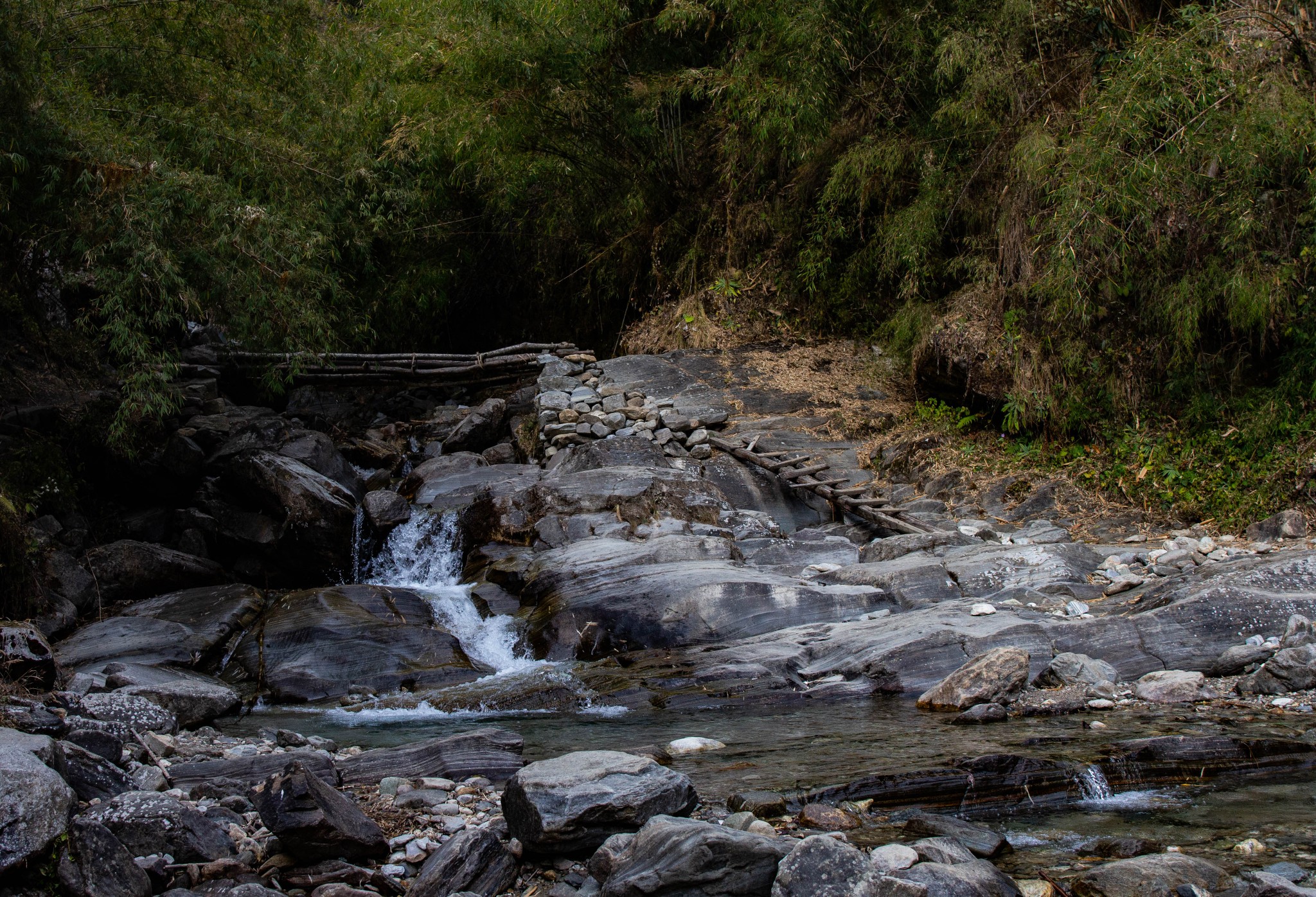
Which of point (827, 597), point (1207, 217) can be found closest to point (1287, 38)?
point (1207, 217)

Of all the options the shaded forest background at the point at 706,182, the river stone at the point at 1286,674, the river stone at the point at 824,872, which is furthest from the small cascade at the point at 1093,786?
the shaded forest background at the point at 706,182

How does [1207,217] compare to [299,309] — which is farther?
[299,309]

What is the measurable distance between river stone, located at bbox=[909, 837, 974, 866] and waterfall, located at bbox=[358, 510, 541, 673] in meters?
5.09

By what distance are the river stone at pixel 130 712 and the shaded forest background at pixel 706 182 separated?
3734mm

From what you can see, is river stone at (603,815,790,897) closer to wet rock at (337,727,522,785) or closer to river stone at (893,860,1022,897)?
river stone at (893,860,1022,897)

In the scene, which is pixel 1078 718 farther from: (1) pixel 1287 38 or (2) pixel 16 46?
(2) pixel 16 46

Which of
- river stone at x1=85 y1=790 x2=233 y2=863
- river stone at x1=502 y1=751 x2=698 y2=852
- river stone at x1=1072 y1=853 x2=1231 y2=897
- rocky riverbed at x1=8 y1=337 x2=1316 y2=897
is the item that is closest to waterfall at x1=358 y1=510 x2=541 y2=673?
rocky riverbed at x1=8 y1=337 x2=1316 y2=897

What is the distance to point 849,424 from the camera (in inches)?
431

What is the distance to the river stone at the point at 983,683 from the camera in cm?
506

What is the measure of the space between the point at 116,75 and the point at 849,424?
8.38 meters

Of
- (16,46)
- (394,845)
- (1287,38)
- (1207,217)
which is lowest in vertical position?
(394,845)

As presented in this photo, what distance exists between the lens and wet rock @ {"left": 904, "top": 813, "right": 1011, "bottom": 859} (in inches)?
120

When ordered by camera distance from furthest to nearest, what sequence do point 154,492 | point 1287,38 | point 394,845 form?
point 154,492 → point 1287,38 → point 394,845

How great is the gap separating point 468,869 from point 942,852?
4.84ft
